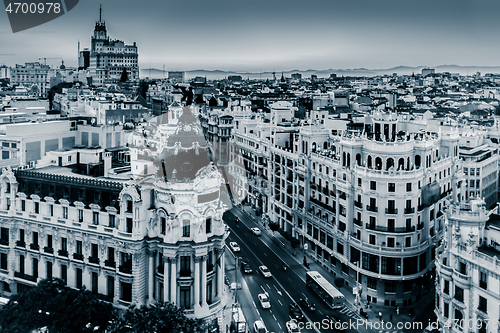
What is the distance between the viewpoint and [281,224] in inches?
1797

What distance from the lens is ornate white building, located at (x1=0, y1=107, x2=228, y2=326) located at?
24734 mm

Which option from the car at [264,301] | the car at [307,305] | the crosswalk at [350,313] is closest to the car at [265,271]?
the car at [264,301]

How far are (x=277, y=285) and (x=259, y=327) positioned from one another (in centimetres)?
696

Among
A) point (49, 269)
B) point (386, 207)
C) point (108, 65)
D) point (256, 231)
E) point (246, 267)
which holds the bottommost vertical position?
point (246, 267)

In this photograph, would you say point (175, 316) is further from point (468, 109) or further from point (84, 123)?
point (468, 109)

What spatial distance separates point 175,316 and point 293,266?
17.7 metres

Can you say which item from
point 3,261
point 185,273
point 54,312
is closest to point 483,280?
point 185,273

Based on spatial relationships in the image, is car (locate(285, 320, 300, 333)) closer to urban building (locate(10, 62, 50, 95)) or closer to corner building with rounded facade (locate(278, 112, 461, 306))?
corner building with rounded facade (locate(278, 112, 461, 306))

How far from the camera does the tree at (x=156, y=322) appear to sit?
840 inches

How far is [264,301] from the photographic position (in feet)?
103

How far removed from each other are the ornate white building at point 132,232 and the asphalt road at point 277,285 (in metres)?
5.71

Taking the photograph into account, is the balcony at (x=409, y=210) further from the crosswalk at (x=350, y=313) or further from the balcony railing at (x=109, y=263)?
the balcony railing at (x=109, y=263)

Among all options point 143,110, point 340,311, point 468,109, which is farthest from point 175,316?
point 468,109

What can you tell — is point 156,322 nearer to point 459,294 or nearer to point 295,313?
point 295,313
